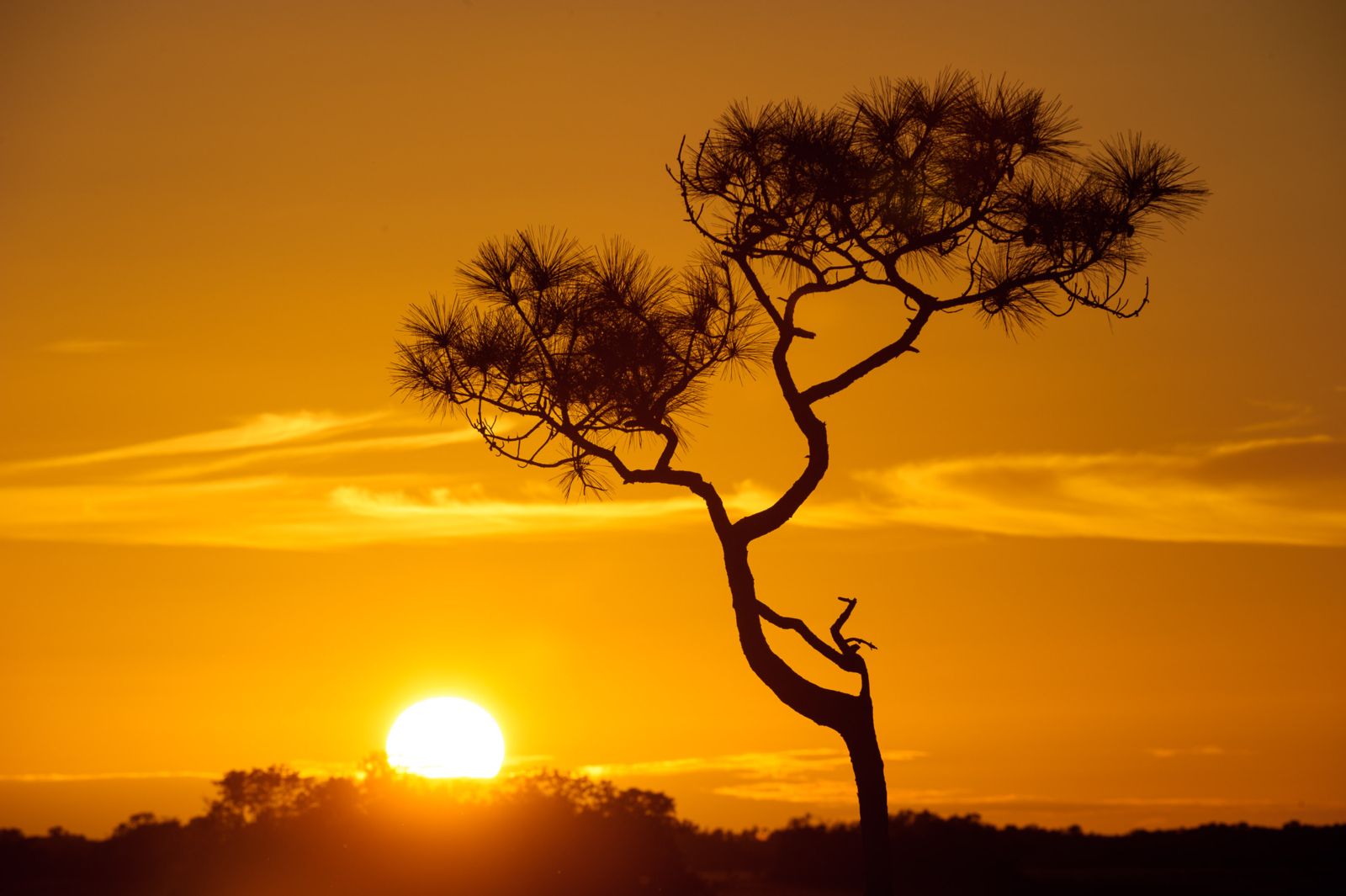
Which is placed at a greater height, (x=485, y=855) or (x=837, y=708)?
(x=837, y=708)

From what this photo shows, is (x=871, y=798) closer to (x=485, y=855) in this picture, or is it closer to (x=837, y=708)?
(x=837, y=708)

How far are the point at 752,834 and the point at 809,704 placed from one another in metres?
18.8

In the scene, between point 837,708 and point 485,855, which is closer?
point 837,708

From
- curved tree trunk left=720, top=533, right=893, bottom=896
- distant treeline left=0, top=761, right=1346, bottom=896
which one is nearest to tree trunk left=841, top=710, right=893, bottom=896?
curved tree trunk left=720, top=533, right=893, bottom=896

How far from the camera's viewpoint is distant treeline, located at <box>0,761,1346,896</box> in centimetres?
1989

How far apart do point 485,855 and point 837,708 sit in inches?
343

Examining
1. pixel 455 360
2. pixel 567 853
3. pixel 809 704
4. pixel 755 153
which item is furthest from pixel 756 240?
pixel 567 853

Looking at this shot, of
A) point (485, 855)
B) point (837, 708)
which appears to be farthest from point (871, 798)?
point (485, 855)

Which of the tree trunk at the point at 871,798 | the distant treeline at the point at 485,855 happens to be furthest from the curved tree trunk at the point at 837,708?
the distant treeline at the point at 485,855

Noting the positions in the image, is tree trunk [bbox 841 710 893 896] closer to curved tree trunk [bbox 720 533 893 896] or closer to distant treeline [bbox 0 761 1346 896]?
curved tree trunk [bbox 720 533 893 896]

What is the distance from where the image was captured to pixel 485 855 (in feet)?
65.7

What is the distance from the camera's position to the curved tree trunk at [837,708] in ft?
41.6

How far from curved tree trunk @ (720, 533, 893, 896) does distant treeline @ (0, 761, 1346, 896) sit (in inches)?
320

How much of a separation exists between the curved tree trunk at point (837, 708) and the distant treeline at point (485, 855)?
8.13 m
